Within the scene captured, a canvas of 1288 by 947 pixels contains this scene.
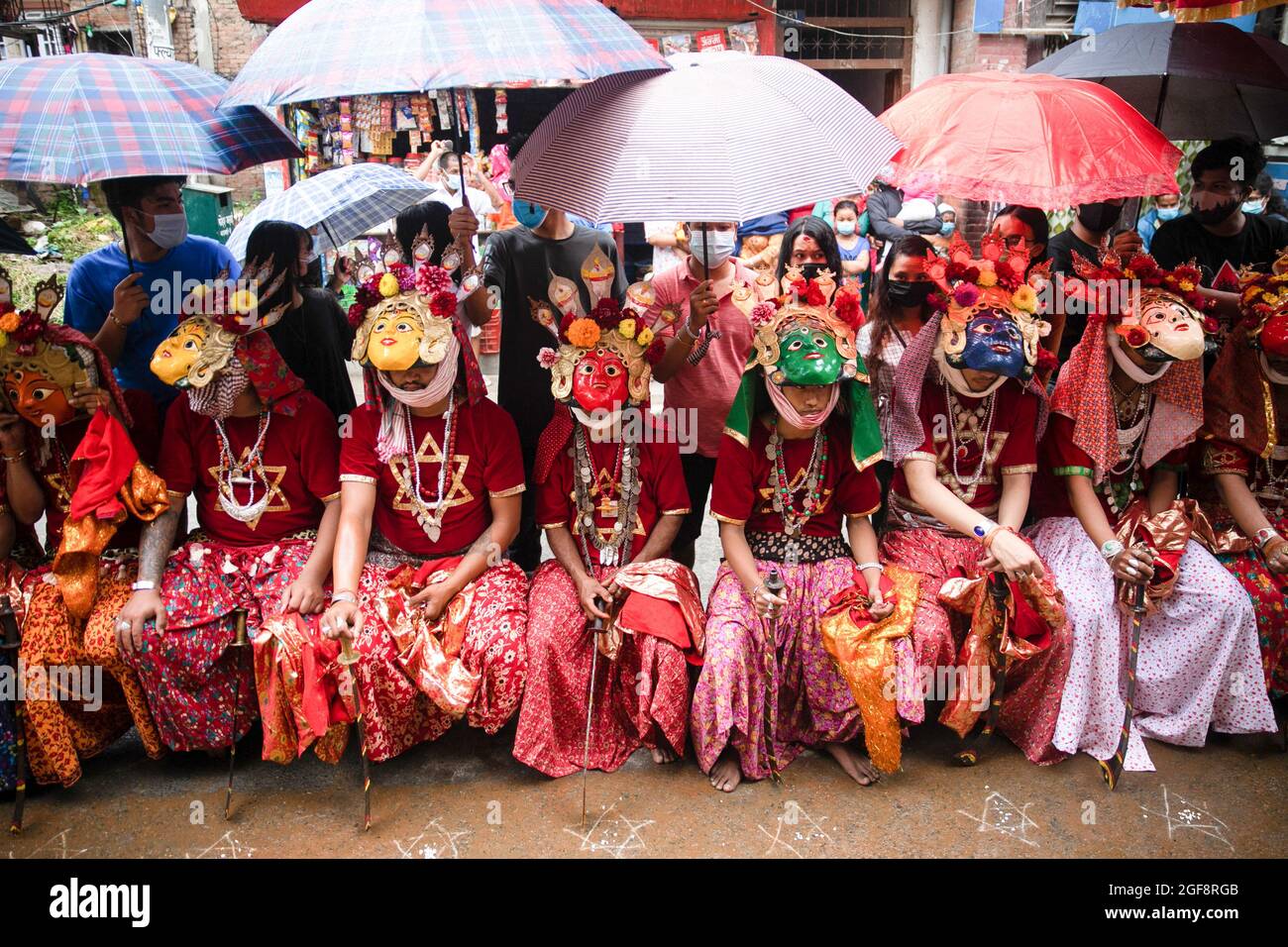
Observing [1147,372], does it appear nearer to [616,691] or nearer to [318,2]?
[616,691]

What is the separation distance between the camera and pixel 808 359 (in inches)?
136

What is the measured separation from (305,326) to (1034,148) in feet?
10.8

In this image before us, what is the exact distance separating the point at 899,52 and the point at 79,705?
37.4 feet

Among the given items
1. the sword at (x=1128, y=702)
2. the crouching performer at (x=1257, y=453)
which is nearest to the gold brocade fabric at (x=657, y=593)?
the sword at (x=1128, y=702)

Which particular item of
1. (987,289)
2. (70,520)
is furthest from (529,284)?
(70,520)

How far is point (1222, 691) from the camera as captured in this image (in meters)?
3.79

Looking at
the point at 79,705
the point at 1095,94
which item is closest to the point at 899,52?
the point at 1095,94

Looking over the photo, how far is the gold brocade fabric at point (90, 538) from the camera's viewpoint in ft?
11.5

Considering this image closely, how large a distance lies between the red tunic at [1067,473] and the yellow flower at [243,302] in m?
3.28

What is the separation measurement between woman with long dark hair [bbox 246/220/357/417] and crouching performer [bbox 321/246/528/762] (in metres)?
0.73

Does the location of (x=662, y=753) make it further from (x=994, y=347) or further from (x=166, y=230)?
(x=166, y=230)

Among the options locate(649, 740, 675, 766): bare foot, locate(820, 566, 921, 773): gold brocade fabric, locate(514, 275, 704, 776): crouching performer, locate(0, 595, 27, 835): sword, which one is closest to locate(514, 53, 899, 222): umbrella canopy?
locate(514, 275, 704, 776): crouching performer

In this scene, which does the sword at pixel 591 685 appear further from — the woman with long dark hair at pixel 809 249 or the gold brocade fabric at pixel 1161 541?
the gold brocade fabric at pixel 1161 541

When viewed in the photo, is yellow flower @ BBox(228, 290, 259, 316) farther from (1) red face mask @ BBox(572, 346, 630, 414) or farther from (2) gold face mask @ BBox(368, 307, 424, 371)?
(1) red face mask @ BBox(572, 346, 630, 414)
